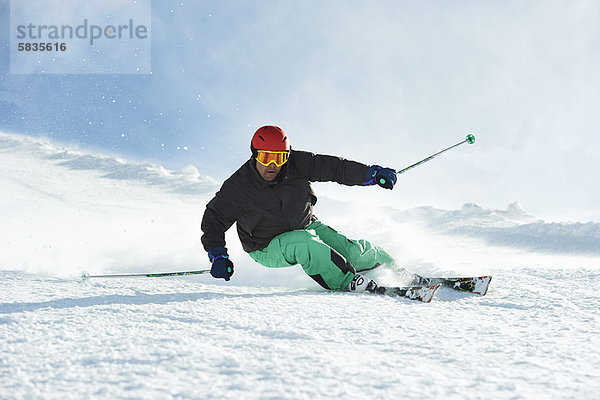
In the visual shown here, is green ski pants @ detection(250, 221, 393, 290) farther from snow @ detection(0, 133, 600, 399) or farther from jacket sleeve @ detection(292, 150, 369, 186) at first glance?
jacket sleeve @ detection(292, 150, 369, 186)

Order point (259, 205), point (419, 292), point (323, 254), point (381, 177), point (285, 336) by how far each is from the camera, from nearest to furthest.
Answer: point (285, 336) < point (419, 292) < point (323, 254) < point (259, 205) < point (381, 177)

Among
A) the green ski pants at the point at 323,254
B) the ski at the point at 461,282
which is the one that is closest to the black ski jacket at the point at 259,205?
the green ski pants at the point at 323,254

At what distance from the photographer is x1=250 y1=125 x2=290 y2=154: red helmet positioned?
2.88 meters

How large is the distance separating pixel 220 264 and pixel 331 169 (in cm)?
120

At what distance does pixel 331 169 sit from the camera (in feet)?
10.8

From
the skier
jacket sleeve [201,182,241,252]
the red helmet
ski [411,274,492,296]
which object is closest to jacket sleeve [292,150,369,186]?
the skier

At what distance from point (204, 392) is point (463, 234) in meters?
10.1

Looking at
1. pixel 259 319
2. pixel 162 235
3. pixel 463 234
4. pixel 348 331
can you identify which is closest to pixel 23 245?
pixel 162 235

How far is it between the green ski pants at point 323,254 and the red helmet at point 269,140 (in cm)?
65

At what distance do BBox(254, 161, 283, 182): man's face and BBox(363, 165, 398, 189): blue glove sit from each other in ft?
2.62

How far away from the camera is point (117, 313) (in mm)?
1891

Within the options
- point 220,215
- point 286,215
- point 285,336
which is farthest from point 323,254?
point 285,336

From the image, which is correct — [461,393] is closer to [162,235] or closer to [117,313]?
[117,313]

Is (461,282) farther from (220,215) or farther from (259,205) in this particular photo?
(220,215)
